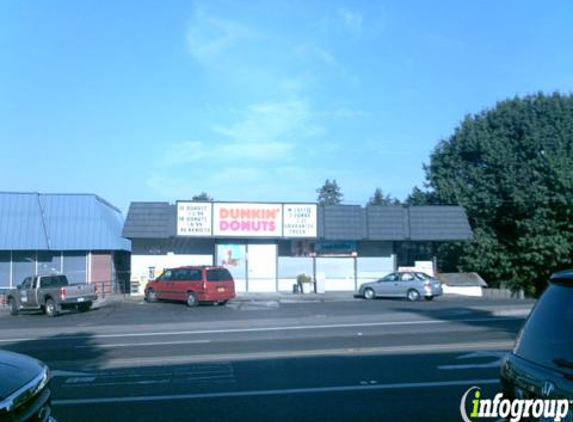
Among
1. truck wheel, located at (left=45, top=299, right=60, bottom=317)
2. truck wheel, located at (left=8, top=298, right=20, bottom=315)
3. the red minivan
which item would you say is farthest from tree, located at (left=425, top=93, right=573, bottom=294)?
truck wheel, located at (left=8, top=298, right=20, bottom=315)

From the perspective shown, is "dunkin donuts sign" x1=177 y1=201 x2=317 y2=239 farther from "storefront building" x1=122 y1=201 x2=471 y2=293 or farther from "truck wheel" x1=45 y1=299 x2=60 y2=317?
"truck wheel" x1=45 y1=299 x2=60 y2=317

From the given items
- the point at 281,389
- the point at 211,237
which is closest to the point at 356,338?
Answer: the point at 281,389

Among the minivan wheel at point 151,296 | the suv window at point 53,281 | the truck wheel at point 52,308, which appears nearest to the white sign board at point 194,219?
the minivan wheel at point 151,296

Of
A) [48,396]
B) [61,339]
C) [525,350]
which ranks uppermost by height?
[525,350]

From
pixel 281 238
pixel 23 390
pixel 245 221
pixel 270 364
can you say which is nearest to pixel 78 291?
pixel 245 221

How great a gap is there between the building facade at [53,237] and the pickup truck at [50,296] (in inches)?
294

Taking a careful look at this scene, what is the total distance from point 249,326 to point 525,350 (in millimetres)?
15816

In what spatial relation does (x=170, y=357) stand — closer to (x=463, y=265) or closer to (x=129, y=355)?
(x=129, y=355)

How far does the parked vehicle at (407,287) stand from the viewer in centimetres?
3153

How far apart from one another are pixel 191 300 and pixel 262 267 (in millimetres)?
8656

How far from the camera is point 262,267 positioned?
37562mm

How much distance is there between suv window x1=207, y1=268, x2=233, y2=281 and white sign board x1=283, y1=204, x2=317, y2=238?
766 centimetres

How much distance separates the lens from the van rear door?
2902 centimetres

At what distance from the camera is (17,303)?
27.3 metres
